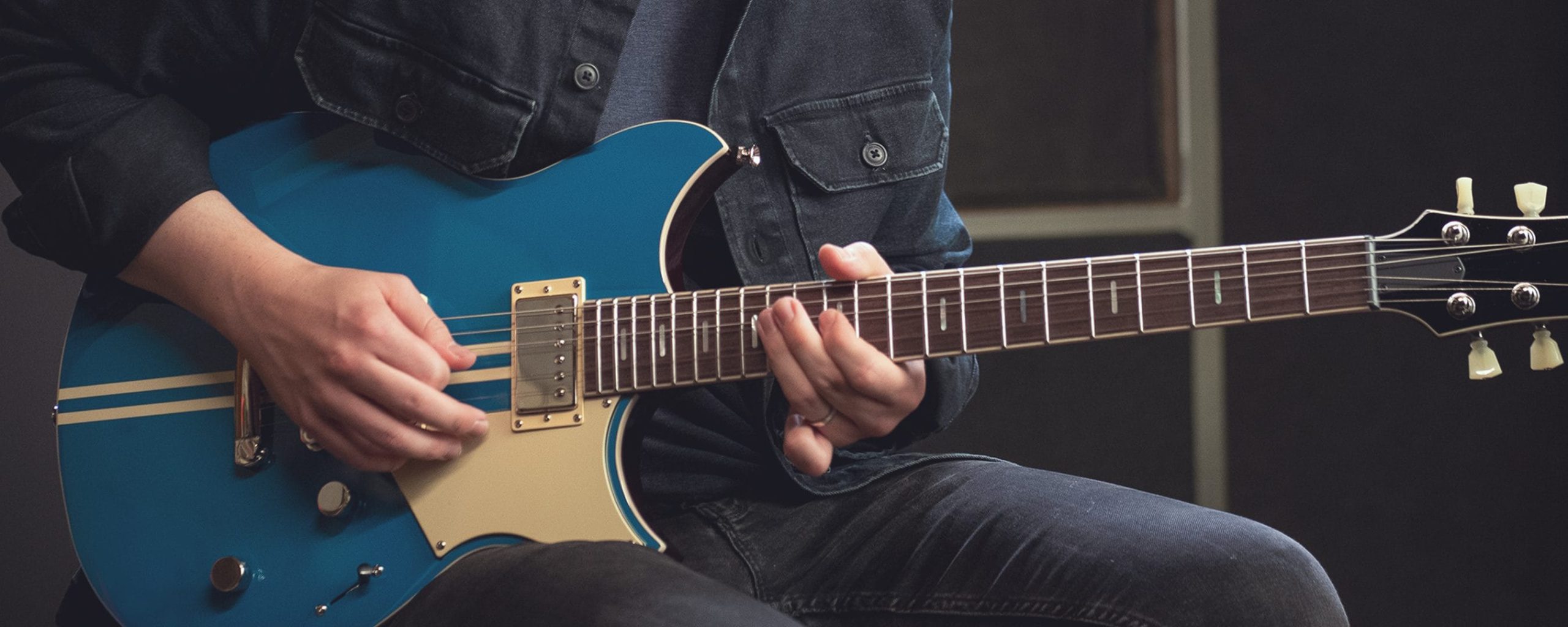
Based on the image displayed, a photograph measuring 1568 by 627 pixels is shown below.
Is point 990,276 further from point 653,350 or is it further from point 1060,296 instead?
point 653,350

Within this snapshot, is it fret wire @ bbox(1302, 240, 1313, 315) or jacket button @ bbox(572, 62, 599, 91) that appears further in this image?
jacket button @ bbox(572, 62, 599, 91)

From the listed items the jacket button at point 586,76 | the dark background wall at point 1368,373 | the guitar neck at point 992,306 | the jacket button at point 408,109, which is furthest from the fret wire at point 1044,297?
the dark background wall at point 1368,373

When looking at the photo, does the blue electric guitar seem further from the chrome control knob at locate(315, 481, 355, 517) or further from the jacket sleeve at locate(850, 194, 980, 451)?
the jacket sleeve at locate(850, 194, 980, 451)

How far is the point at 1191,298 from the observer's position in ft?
2.72

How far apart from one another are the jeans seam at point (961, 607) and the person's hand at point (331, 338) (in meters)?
0.31

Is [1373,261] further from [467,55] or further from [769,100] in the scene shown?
[467,55]

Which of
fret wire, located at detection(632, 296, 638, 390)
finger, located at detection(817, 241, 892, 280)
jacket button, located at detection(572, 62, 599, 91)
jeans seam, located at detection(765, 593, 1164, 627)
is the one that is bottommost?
jeans seam, located at detection(765, 593, 1164, 627)

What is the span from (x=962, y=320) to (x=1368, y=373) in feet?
4.45

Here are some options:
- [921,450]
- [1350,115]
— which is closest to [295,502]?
[921,450]

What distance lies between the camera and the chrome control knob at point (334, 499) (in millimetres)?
897

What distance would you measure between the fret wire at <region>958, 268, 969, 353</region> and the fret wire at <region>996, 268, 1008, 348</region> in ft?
0.08

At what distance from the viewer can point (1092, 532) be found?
0.86m

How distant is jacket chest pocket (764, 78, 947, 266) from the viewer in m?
1.08

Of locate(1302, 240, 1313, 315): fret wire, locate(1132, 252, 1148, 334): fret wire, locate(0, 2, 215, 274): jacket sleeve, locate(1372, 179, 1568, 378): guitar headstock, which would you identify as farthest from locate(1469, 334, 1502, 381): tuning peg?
locate(0, 2, 215, 274): jacket sleeve
